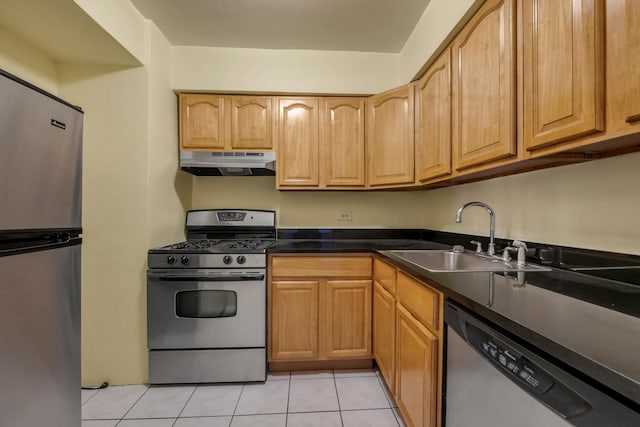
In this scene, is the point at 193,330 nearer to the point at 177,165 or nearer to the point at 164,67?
the point at 177,165

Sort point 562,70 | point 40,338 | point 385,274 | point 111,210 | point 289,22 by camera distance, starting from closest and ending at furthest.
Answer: point 562,70
point 40,338
point 385,274
point 111,210
point 289,22

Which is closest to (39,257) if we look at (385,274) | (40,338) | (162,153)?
(40,338)

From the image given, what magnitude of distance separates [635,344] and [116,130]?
2.50 m

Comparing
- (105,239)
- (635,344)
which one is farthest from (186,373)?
(635,344)

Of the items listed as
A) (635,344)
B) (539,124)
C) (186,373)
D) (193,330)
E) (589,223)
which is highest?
(539,124)

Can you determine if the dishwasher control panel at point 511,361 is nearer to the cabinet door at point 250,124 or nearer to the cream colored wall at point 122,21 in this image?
the cabinet door at point 250,124

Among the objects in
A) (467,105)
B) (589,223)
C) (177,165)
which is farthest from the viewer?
(177,165)

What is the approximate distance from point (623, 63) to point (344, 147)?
1.71 meters

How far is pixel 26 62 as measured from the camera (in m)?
1.65

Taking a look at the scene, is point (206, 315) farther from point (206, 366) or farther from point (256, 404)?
point (256, 404)

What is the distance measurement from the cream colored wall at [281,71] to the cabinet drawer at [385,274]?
1.41 metres

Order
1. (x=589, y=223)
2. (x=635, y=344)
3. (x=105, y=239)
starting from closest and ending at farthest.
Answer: (x=635, y=344), (x=589, y=223), (x=105, y=239)

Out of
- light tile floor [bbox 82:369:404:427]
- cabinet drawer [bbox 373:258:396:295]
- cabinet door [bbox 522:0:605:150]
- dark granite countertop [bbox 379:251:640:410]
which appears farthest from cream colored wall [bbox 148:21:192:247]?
cabinet door [bbox 522:0:605:150]

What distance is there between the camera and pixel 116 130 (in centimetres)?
187
